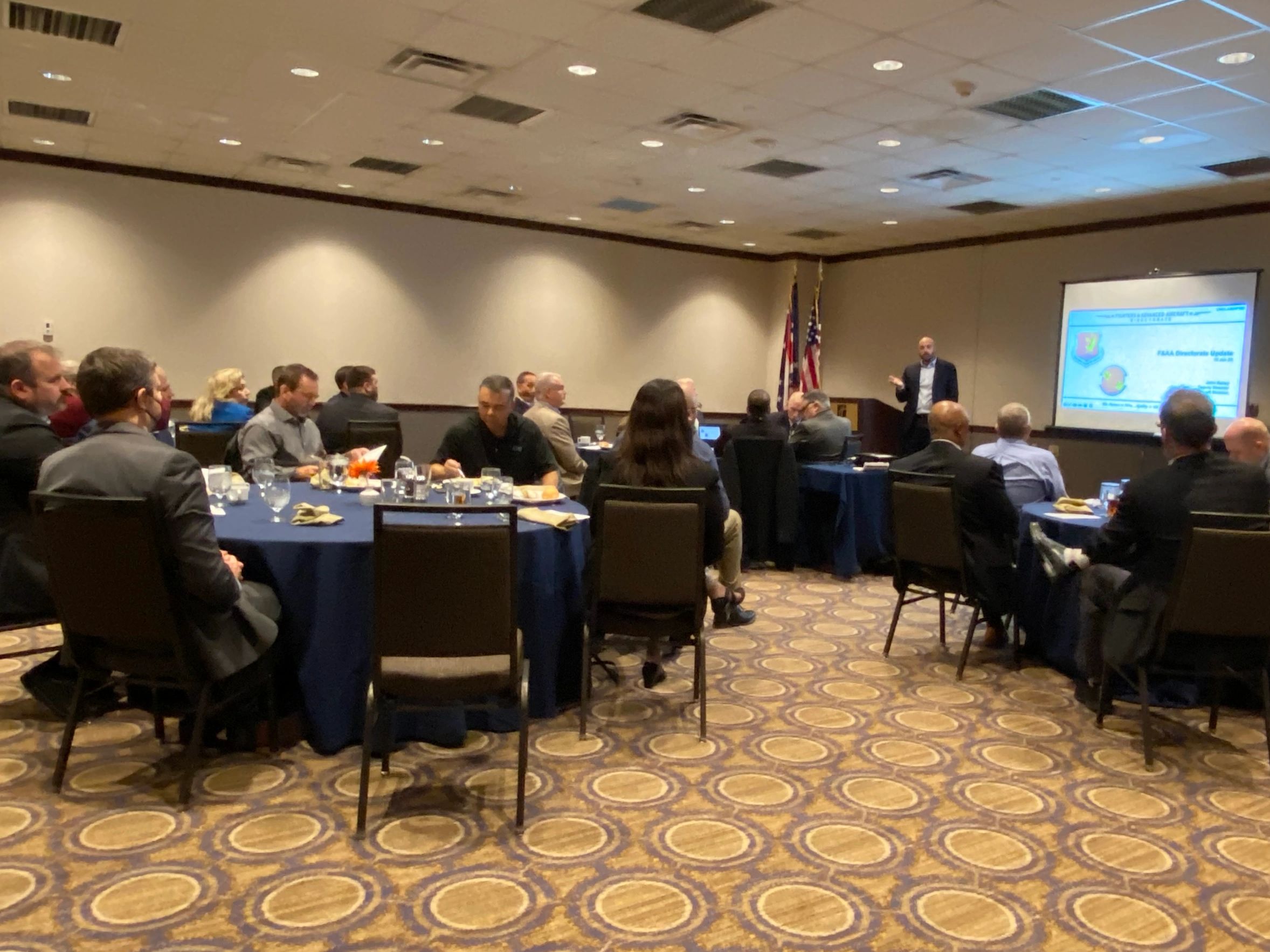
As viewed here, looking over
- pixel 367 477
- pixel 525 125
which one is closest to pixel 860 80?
pixel 525 125

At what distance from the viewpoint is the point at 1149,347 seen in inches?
355

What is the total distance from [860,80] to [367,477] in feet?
12.0

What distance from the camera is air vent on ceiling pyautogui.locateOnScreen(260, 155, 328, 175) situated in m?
8.28

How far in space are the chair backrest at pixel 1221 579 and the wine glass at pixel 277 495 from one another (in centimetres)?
316

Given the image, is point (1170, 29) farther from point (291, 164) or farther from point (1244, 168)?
point (291, 164)

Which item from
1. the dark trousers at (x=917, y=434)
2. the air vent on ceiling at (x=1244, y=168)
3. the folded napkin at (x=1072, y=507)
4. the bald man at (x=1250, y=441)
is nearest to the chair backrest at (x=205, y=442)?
the folded napkin at (x=1072, y=507)

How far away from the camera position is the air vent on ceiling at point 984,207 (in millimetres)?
9070

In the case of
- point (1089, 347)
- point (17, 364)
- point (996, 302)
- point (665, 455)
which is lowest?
point (665, 455)

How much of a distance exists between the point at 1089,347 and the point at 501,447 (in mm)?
7419

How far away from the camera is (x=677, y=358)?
12570 millimetres

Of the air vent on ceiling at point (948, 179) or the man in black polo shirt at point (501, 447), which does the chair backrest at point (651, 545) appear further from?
the air vent on ceiling at point (948, 179)

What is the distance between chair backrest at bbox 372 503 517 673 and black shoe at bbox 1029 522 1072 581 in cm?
265

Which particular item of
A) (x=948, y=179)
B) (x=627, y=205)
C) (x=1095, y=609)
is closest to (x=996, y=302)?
(x=948, y=179)

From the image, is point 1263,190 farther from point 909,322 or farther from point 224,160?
point 224,160
